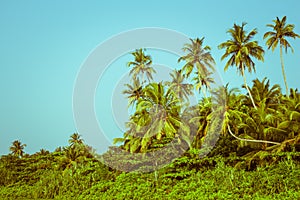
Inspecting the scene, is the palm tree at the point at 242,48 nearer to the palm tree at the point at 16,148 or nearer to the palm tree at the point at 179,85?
the palm tree at the point at 179,85

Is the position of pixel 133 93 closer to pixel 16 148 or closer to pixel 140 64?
pixel 140 64

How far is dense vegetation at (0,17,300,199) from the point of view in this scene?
19.6m

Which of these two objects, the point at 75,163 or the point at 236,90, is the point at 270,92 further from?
the point at 75,163

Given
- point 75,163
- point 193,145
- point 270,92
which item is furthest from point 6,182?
point 270,92

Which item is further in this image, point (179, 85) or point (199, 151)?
point (179, 85)

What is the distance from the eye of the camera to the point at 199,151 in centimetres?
2428

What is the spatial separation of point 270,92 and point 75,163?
57.0 ft

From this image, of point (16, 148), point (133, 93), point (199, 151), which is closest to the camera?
point (199, 151)

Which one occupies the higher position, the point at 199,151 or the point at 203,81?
the point at 203,81

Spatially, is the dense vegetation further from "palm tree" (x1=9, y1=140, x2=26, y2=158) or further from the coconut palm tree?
"palm tree" (x1=9, y1=140, x2=26, y2=158)

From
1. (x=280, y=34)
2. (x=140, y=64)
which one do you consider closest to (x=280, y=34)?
(x=280, y=34)

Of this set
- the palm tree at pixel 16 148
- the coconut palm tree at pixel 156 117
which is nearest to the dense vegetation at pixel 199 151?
the coconut palm tree at pixel 156 117

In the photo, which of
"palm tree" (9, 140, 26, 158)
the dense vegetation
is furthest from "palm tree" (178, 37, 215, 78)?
"palm tree" (9, 140, 26, 158)

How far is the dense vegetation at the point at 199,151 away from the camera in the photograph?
64.2 feet
